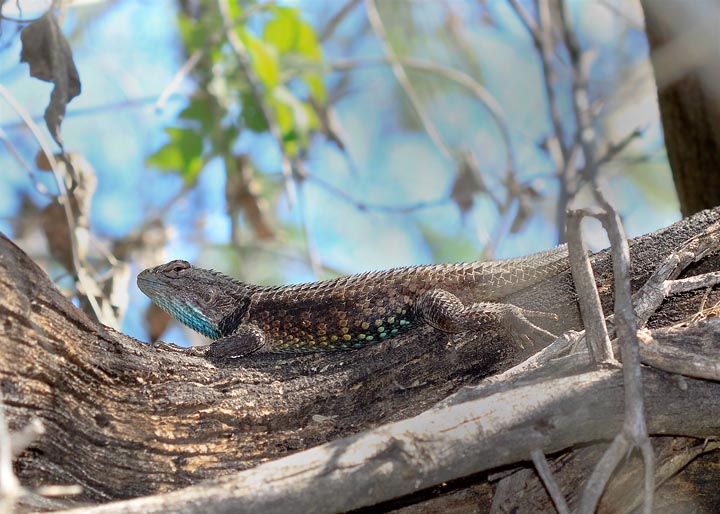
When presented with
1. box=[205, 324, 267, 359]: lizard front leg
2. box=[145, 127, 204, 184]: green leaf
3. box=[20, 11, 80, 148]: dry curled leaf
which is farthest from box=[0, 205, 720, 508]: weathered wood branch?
box=[145, 127, 204, 184]: green leaf

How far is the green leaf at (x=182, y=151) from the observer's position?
6324 mm

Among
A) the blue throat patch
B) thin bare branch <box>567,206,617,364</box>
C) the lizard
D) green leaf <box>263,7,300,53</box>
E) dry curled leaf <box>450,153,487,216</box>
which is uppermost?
green leaf <box>263,7,300,53</box>

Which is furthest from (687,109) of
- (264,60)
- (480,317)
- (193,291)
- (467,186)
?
(193,291)

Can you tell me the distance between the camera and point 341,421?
10.9 feet

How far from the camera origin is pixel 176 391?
127 inches

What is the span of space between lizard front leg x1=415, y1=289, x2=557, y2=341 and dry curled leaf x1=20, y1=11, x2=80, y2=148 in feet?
7.20

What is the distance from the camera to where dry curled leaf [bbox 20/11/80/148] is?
410cm

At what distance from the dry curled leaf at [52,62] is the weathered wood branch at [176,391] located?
136 centimetres

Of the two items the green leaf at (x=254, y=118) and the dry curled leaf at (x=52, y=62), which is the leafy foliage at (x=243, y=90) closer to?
the green leaf at (x=254, y=118)

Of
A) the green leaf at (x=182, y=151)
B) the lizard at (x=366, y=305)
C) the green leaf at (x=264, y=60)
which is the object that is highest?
the green leaf at (x=264, y=60)

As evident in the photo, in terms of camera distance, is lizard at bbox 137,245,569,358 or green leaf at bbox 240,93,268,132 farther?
green leaf at bbox 240,93,268,132

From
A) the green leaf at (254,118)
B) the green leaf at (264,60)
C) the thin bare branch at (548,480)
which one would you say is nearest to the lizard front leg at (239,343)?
the thin bare branch at (548,480)

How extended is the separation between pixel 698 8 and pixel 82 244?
368cm

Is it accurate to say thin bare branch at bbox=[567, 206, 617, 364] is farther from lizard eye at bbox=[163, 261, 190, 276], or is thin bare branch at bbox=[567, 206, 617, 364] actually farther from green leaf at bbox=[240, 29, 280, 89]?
green leaf at bbox=[240, 29, 280, 89]
